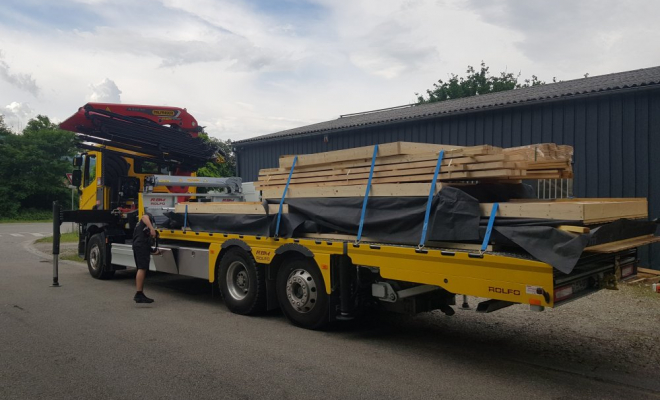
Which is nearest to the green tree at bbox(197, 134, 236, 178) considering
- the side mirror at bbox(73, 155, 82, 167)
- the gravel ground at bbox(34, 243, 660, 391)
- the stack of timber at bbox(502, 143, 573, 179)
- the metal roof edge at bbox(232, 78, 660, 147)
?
the metal roof edge at bbox(232, 78, 660, 147)

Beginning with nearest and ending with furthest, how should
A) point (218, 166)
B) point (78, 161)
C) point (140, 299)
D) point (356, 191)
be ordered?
point (356, 191)
point (140, 299)
point (78, 161)
point (218, 166)

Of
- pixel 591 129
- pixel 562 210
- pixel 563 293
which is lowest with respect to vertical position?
pixel 563 293

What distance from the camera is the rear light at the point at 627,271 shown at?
18.7 feet

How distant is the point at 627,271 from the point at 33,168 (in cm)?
4360

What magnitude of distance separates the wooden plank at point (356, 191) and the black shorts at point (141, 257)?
111 inches

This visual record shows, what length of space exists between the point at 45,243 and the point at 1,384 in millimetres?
17622

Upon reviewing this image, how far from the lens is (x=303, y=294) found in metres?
6.80

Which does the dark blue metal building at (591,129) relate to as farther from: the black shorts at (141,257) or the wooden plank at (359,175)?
the black shorts at (141,257)

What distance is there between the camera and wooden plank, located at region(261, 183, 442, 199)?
5.64 meters

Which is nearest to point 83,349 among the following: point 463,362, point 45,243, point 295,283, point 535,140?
point 295,283

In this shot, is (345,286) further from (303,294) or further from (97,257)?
(97,257)

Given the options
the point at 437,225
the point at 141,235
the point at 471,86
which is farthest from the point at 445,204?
the point at 471,86

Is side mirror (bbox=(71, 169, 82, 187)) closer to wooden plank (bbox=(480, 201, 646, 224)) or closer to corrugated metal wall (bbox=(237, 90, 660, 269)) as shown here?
corrugated metal wall (bbox=(237, 90, 660, 269))

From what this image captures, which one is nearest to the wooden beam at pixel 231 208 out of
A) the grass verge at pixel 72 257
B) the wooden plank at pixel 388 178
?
the wooden plank at pixel 388 178
